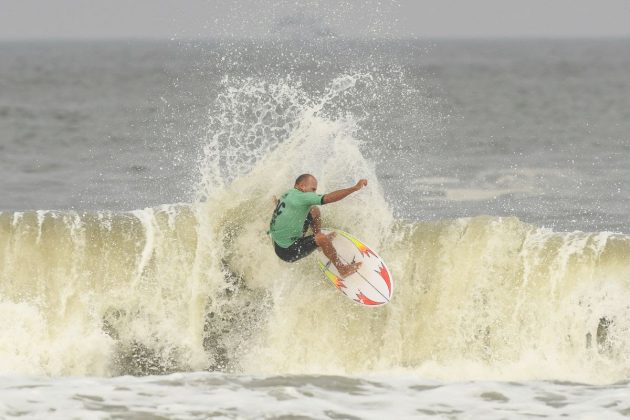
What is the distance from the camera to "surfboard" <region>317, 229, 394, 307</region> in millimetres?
16453

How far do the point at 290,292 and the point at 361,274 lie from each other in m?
1.32

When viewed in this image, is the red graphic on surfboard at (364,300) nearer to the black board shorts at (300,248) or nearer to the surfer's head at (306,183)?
the black board shorts at (300,248)

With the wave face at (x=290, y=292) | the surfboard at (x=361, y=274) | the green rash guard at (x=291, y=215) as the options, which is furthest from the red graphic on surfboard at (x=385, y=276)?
the green rash guard at (x=291, y=215)

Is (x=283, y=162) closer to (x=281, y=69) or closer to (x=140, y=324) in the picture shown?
(x=140, y=324)

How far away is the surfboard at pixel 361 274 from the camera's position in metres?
16.5

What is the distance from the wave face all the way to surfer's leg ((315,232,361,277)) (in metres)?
0.76

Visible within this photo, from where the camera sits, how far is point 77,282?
17.4 m

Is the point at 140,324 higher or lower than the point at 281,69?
lower

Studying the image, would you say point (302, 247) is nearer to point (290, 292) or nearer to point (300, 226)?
point (300, 226)

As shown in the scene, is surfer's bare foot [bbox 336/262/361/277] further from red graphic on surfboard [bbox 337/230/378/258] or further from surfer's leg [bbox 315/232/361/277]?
red graphic on surfboard [bbox 337/230/378/258]

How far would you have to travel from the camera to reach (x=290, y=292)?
17.3m

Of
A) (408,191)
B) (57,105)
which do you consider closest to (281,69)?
(57,105)

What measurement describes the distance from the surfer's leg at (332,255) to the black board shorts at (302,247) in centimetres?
13

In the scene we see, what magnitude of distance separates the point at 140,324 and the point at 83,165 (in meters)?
17.8
